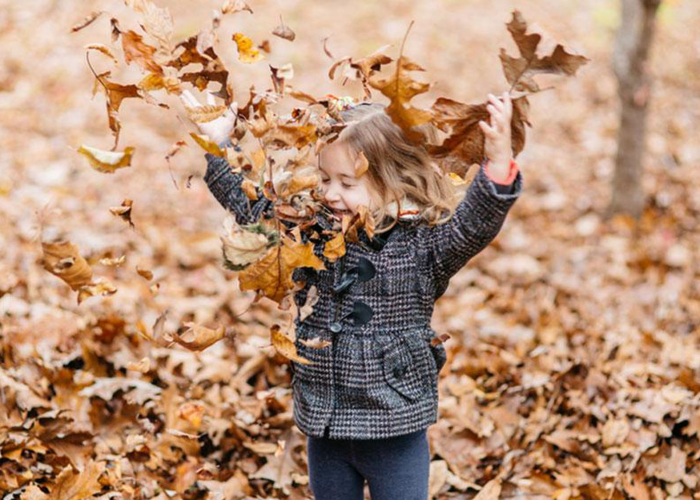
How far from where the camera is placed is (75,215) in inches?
224

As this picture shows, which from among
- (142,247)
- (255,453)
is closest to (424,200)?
(255,453)

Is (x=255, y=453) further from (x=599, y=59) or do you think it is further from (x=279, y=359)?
(x=599, y=59)

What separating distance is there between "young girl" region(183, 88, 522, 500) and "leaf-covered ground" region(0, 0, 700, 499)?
1.67 feet

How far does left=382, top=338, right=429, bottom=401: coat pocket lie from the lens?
228cm

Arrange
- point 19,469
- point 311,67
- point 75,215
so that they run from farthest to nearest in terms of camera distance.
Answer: point 311,67, point 75,215, point 19,469

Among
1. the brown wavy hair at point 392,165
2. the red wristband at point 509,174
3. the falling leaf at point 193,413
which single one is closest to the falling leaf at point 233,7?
the brown wavy hair at point 392,165

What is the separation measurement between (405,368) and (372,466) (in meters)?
0.37

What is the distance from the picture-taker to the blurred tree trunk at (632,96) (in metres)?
5.57

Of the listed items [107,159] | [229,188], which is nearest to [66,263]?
[107,159]

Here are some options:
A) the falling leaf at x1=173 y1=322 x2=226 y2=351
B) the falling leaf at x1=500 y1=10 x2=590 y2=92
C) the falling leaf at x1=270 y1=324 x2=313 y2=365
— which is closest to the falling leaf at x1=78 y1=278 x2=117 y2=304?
the falling leaf at x1=173 y1=322 x2=226 y2=351

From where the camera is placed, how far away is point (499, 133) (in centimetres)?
206

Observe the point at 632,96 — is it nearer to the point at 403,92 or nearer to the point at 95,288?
the point at 403,92

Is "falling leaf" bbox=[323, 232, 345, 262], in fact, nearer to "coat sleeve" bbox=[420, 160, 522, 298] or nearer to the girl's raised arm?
"coat sleeve" bbox=[420, 160, 522, 298]

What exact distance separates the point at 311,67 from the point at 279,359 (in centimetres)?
614
